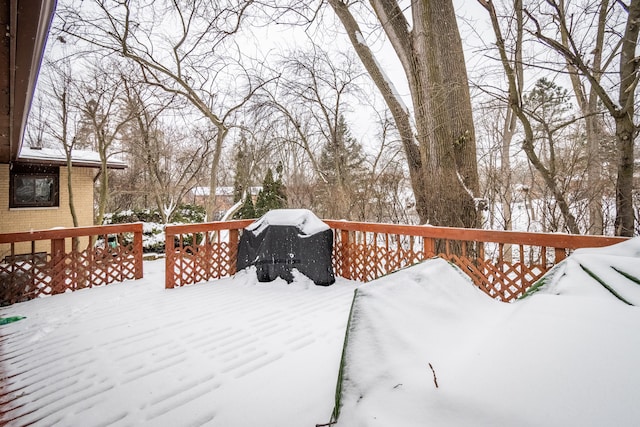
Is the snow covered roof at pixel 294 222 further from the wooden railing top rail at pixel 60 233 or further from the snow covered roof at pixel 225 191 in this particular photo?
the snow covered roof at pixel 225 191

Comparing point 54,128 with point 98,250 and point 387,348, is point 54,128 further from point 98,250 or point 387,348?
point 387,348

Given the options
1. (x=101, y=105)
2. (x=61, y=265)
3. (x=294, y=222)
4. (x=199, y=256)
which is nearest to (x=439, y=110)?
A: (x=294, y=222)

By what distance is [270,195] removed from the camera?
1462 cm

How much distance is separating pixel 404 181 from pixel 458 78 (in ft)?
11.6

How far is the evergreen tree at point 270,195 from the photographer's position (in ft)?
47.8

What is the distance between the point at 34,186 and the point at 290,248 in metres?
10.8

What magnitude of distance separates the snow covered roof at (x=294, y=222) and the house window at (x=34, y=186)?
9.86 meters

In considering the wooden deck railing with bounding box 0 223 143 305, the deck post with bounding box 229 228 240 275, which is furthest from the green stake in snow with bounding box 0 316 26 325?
the deck post with bounding box 229 228 240 275

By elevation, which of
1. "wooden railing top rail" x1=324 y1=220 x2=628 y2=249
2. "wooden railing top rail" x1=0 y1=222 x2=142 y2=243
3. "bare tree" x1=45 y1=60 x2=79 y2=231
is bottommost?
"wooden railing top rail" x1=0 y1=222 x2=142 y2=243

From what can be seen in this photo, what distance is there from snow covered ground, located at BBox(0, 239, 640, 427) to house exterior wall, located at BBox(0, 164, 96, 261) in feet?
26.2

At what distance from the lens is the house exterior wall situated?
9359 millimetres

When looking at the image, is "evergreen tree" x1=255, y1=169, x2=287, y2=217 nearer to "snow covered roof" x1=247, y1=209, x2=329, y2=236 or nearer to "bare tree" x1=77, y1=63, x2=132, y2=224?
"bare tree" x1=77, y1=63, x2=132, y2=224

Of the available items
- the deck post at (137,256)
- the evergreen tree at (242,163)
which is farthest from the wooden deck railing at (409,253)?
the evergreen tree at (242,163)

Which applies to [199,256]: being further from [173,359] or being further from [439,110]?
[439,110]
